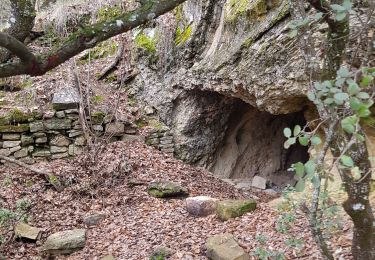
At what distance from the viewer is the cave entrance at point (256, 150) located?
29.2 ft

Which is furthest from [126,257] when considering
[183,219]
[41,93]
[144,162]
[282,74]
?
[41,93]

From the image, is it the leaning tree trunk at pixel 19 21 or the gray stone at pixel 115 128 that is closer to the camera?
the leaning tree trunk at pixel 19 21

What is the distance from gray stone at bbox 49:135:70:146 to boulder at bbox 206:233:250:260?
4.27 metres

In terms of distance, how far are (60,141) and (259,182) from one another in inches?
165

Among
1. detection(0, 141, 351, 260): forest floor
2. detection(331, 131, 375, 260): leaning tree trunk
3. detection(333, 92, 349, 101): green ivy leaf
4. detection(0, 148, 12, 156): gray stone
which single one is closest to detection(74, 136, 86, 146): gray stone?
detection(0, 141, 351, 260): forest floor

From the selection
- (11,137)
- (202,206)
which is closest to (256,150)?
(202,206)

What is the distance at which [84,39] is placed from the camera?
2695 mm

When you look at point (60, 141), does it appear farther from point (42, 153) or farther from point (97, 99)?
point (97, 99)

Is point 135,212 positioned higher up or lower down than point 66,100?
lower down

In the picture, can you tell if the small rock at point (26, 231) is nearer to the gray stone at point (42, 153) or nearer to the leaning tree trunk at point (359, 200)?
the gray stone at point (42, 153)

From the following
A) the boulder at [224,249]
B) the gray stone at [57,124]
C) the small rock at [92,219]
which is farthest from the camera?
the gray stone at [57,124]

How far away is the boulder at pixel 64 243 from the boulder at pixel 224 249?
1.82 meters

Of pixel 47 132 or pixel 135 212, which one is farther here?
pixel 47 132

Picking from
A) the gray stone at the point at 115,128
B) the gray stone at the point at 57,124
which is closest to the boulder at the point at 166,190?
the gray stone at the point at 115,128
